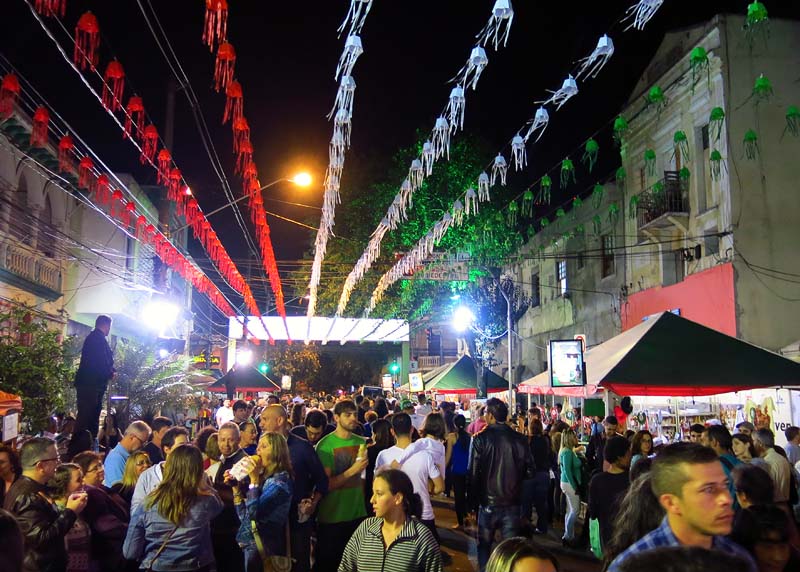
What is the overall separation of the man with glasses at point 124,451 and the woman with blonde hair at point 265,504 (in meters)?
2.10

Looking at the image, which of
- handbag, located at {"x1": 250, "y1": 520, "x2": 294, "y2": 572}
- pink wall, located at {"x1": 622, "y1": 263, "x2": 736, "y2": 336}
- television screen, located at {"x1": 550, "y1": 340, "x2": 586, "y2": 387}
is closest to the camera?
handbag, located at {"x1": 250, "y1": 520, "x2": 294, "y2": 572}

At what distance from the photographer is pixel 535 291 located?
33406 mm

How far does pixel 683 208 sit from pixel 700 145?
180 cm

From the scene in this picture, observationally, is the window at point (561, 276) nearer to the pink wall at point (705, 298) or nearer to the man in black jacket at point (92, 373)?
the pink wall at point (705, 298)

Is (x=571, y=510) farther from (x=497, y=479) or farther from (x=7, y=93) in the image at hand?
(x=7, y=93)

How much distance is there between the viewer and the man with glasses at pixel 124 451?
25.0ft

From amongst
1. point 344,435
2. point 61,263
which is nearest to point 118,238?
point 61,263

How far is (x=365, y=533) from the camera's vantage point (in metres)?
4.39

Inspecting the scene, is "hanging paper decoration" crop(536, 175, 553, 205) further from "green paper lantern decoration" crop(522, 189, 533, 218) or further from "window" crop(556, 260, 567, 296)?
"window" crop(556, 260, 567, 296)

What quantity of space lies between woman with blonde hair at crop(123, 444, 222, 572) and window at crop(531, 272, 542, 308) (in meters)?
28.6

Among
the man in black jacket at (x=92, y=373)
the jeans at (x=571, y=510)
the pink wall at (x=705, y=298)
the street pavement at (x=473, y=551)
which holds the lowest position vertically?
the street pavement at (x=473, y=551)

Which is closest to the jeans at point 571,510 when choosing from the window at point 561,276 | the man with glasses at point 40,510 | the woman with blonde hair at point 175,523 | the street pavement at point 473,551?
the street pavement at point 473,551

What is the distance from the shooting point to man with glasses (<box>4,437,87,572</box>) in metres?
4.70

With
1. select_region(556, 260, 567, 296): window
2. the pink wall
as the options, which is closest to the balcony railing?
the pink wall
